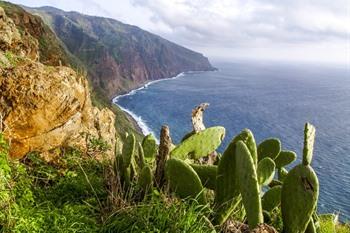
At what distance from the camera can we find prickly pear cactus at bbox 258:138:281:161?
7.32 meters

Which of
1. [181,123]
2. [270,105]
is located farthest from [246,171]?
[270,105]

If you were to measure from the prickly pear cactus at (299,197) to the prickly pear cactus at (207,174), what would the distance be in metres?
0.95

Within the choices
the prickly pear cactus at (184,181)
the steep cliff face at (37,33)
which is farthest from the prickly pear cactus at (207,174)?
the steep cliff face at (37,33)

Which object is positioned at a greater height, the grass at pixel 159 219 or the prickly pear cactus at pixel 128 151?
the prickly pear cactus at pixel 128 151

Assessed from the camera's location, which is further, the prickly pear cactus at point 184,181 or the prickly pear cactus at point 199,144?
the prickly pear cactus at point 199,144

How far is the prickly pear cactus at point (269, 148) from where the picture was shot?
288 inches

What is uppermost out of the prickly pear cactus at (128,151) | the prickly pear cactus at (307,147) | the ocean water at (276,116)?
the prickly pear cactus at (307,147)

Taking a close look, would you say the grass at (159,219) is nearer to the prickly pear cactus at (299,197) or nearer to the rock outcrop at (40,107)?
the prickly pear cactus at (299,197)

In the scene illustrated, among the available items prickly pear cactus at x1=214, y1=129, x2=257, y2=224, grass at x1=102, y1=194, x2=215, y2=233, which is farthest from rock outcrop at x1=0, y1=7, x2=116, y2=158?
prickly pear cactus at x1=214, y1=129, x2=257, y2=224

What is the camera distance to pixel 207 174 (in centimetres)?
595

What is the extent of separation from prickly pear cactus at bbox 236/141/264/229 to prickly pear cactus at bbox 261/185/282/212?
107cm

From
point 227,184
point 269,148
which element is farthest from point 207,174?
point 269,148

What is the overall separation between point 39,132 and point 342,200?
151 ft

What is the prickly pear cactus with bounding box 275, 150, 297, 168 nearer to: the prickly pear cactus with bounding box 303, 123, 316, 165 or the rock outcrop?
the prickly pear cactus with bounding box 303, 123, 316, 165
